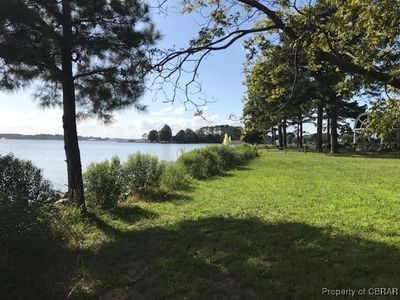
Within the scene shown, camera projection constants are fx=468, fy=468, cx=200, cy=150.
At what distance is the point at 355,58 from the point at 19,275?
5264 millimetres

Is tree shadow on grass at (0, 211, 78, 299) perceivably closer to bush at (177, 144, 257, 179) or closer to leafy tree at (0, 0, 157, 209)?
leafy tree at (0, 0, 157, 209)

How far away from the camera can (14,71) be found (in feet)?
29.8

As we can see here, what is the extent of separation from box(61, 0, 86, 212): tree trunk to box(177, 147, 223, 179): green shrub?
7133 mm

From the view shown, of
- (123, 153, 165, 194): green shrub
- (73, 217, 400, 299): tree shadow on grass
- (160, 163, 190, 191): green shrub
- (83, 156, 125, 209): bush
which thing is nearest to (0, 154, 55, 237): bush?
(73, 217, 400, 299): tree shadow on grass

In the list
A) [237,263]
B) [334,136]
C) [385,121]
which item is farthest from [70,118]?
[334,136]

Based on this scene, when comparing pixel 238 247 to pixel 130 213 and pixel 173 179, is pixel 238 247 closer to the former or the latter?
pixel 130 213

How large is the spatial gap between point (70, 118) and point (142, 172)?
14.5 feet

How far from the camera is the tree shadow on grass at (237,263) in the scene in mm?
4961

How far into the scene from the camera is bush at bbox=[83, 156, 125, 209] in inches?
413

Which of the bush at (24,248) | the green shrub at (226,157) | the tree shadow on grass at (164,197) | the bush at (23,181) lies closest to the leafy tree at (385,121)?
the tree shadow on grass at (164,197)

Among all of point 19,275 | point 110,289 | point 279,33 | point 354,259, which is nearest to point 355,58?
point 279,33

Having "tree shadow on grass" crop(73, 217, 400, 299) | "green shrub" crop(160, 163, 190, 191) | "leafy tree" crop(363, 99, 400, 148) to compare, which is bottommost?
"tree shadow on grass" crop(73, 217, 400, 299)

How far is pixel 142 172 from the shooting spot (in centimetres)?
1320

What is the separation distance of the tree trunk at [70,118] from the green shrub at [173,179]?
3985 mm
